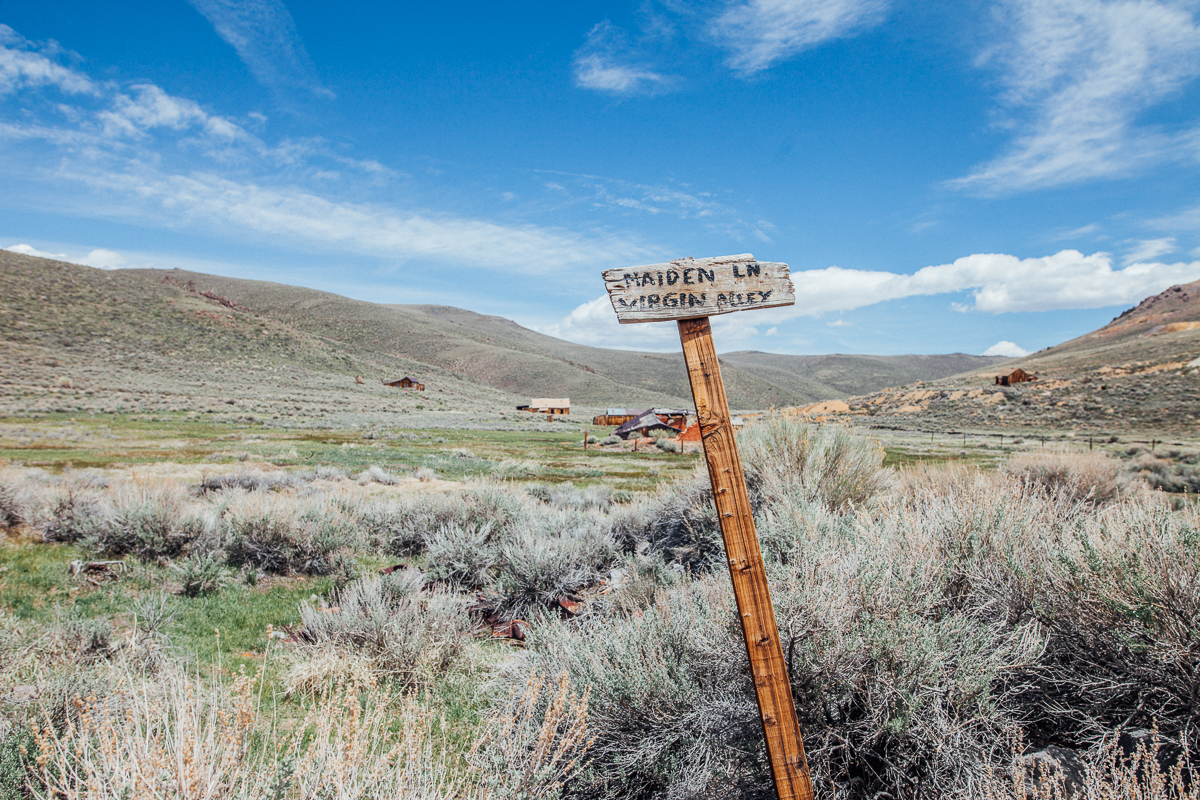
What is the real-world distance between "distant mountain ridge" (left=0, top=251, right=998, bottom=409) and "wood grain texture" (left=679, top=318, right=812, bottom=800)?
16.3 feet

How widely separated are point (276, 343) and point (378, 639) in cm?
8456

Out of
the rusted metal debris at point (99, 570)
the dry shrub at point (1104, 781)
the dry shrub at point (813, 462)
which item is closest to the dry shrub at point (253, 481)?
the rusted metal debris at point (99, 570)

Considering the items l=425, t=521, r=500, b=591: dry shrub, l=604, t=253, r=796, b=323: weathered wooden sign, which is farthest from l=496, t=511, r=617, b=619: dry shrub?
l=604, t=253, r=796, b=323: weathered wooden sign

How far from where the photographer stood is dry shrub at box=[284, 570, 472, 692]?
4.21 metres

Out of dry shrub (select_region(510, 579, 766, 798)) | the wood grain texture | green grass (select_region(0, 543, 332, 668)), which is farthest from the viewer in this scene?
green grass (select_region(0, 543, 332, 668))

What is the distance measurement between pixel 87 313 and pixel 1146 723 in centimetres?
8726

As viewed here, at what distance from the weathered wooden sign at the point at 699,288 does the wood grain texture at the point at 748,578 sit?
0.34ft

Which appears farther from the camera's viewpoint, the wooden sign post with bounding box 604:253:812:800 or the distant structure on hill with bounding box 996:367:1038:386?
the distant structure on hill with bounding box 996:367:1038:386

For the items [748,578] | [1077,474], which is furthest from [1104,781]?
[1077,474]

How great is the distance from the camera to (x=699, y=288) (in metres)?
2.62

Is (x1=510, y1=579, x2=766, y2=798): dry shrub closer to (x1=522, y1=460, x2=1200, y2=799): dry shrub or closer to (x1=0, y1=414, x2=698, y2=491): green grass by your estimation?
(x1=522, y1=460, x2=1200, y2=799): dry shrub

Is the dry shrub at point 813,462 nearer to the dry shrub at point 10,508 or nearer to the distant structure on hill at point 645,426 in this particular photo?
the dry shrub at point 10,508

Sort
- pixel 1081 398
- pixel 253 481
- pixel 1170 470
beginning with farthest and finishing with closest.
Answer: pixel 1081 398 → pixel 1170 470 → pixel 253 481

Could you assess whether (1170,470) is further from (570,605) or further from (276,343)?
(276,343)
